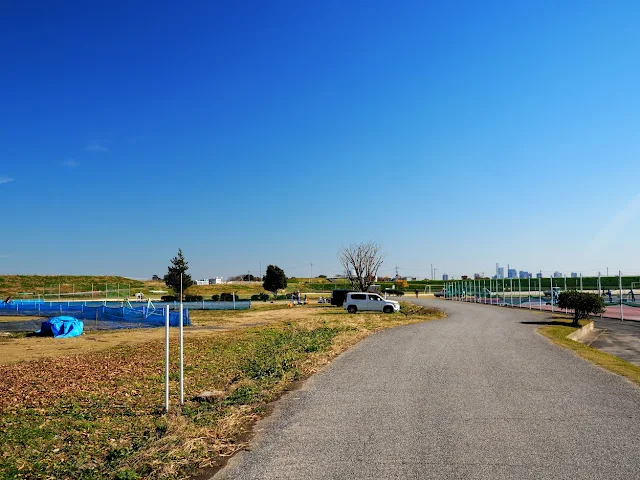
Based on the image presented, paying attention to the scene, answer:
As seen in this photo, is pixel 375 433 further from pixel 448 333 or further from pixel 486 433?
pixel 448 333

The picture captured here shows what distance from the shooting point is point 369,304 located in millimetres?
41750

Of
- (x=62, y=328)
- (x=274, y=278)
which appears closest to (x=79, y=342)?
(x=62, y=328)

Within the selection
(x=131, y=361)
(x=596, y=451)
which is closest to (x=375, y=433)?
(x=596, y=451)

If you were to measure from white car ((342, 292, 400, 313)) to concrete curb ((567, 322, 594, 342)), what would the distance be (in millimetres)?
15175

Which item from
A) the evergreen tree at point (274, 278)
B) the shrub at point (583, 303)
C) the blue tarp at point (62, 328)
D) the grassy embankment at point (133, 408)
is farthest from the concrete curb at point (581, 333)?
the evergreen tree at point (274, 278)

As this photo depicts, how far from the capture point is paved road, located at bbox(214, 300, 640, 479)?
6.37 metres

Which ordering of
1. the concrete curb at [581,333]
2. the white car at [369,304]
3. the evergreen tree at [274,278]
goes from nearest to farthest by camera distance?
1. the concrete curb at [581,333]
2. the white car at [369,304]
3. the evergreen tree at [274,278]

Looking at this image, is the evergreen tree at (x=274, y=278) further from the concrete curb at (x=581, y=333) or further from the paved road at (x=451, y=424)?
the paved road at (x=451, y=424)

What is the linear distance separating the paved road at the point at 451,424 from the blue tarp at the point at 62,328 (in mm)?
16484

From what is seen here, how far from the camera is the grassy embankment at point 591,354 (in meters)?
13.7

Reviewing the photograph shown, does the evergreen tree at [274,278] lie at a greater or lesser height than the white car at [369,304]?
greater

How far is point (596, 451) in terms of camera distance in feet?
22.9

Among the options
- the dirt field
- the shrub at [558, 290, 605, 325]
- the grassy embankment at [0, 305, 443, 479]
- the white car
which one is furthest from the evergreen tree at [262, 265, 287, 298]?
the grassy embankment at [0, 305, 443, 479]

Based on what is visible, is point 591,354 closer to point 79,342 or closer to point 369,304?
point 79,342
